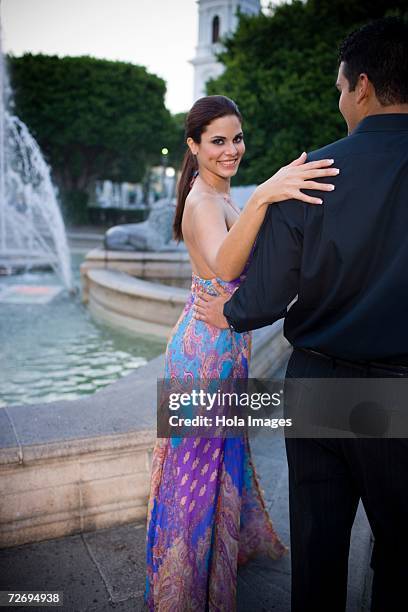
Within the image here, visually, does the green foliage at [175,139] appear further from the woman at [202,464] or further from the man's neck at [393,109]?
the man's neck at [393,109]

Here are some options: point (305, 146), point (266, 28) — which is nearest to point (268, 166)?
point (305, 146)

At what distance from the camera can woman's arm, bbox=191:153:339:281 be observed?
4.63 feet

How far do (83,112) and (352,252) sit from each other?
33.7 metres

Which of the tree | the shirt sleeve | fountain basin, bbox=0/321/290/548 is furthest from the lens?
the tree

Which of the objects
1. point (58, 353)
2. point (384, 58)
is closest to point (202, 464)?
point (384, 58)

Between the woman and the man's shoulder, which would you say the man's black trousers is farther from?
the man's shoulder

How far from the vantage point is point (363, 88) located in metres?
1.47

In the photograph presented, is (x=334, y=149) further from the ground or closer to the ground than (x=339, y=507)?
further from the ground

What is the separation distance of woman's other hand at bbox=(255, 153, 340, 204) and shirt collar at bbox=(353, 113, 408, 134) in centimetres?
15

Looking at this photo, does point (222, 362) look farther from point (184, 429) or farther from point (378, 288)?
point (378, 288)

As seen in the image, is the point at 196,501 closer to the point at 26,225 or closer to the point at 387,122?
the point at 387,122

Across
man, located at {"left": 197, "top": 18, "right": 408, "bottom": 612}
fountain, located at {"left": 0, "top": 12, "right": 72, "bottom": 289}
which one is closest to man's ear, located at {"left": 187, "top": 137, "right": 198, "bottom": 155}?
man, located at {"left": 197, "top": 18, "right": 408, "bottom": 612}

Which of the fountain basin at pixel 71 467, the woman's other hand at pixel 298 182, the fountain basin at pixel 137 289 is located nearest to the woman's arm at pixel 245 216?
the woman's other hand at pixel 298 182

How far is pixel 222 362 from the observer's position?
7.03ft
